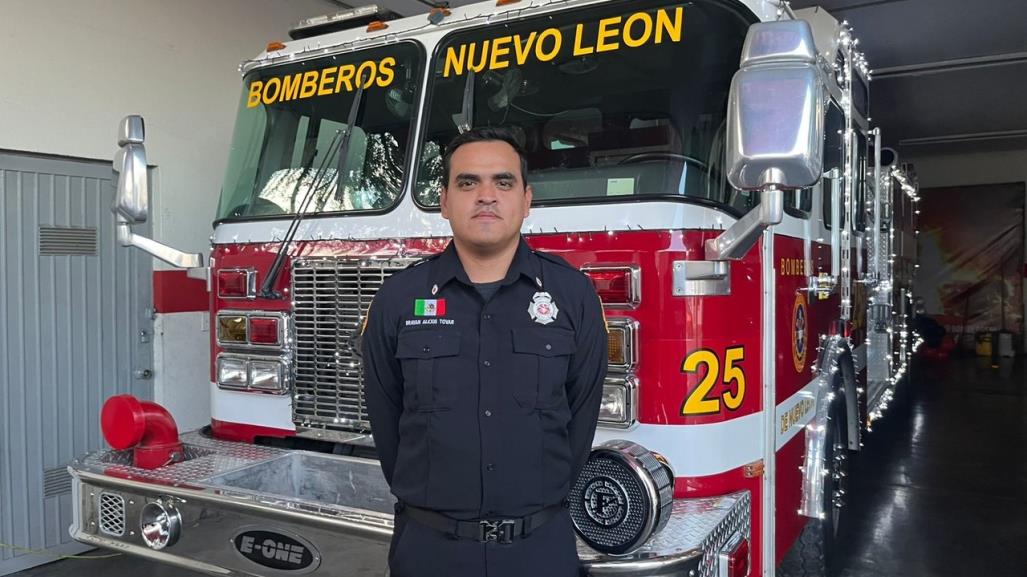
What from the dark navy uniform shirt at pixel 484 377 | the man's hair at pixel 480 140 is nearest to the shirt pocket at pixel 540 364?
the dark navy uniform shirt at pixel 484 377

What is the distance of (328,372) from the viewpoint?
9.81 feet

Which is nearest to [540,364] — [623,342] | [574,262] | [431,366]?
[431,366]

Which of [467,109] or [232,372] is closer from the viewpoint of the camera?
[467,109]

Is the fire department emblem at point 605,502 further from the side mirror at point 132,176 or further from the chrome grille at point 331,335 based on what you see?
the side mirror at point 132,176

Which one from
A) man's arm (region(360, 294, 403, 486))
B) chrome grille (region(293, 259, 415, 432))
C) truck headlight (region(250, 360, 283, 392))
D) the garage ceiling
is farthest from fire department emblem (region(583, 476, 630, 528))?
the garage ceiling

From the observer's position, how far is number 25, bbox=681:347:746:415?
2439 millimetres

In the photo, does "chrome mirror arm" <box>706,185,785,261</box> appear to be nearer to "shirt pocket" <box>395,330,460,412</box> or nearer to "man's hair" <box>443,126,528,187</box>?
"man's hair" <box>443,126,528,187</box>

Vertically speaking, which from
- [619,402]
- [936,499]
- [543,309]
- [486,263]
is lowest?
[936,499]

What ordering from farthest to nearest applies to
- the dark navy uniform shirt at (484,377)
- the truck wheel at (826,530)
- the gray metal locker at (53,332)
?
the gray metal locker at (53,332)
the truck wheel at (826,530)
the dark navy uniform shirt at (484,377)

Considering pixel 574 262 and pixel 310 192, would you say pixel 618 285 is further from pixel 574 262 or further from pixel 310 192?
pixel 310 192

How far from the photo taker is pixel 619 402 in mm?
2467

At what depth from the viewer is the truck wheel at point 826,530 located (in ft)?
11.3

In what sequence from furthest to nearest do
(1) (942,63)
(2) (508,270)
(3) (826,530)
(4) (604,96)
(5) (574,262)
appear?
(1) (942,63), (3) (826,530), (4) (604,96), (5) (574,262), (2) (508,270)

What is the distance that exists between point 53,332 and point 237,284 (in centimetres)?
180
